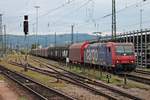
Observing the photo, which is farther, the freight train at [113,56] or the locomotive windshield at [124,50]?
the locomotive windshield at [124,50]

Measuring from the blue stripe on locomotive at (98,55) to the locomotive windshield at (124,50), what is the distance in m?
0.93

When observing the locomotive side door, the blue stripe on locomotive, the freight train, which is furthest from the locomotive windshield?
the blue stripe on locomotive

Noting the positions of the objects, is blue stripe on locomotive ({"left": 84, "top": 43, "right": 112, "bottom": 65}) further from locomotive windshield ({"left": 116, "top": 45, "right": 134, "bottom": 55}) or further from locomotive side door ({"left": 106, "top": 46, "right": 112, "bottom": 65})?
locomotive windshield ({"left": 116, "top": 45, "right": 134, "bottom": 55})

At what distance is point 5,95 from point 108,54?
17.8 metres

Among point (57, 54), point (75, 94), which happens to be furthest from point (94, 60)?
point (57, 54)

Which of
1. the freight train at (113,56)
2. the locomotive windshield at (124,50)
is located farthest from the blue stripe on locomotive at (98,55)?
the locomotive windshield at (124,50)

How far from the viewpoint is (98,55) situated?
42.4 m

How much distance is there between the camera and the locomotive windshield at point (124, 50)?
124ft

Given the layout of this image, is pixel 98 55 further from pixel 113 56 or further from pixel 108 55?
pixel 113 56

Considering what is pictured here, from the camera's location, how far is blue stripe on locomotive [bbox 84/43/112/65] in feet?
129

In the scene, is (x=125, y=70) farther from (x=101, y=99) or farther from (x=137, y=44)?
(x=101, y=99)

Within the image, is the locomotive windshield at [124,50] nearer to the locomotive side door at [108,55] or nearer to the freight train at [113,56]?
the freight train at [113,56]

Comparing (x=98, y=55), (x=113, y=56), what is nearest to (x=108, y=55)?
(x=113, y=56)

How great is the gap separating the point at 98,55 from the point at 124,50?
4868mm
